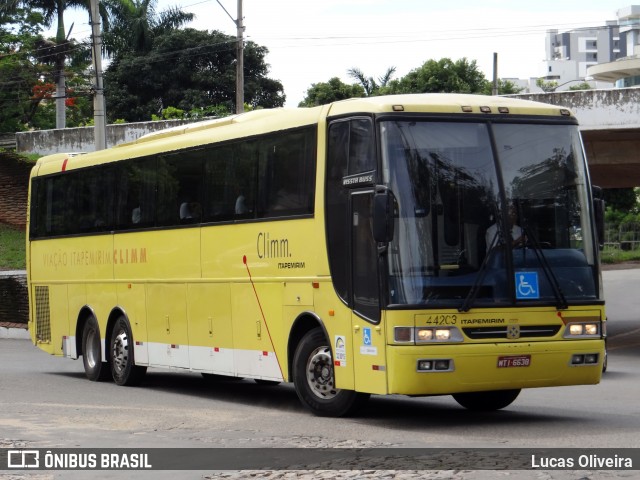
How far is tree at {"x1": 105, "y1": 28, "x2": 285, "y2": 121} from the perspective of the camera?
72375 millimetres

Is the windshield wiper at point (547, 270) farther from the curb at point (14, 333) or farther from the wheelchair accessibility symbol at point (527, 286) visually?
the curb at point (14, 333)

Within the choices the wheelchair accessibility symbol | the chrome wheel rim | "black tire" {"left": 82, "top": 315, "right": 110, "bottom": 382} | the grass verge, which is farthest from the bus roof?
the grass verge

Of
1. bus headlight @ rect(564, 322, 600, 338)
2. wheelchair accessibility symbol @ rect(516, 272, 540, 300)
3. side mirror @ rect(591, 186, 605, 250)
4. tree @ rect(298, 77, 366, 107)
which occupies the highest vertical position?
tree @ rect(298, 77, 366, 107)

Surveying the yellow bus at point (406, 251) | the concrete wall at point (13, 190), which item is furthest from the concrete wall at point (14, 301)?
the yellow bus at point (406, 251)

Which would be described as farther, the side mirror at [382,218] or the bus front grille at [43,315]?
the bus front grille at [43,315]

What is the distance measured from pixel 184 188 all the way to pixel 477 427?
6.25 m

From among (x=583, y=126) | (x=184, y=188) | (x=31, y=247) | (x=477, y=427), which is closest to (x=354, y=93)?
(x=583, y=126)

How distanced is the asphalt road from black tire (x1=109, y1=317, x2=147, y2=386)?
0.28 meters

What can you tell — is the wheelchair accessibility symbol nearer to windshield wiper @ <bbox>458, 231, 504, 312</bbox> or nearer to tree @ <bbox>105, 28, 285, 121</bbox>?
windshield wiper @ <bbox>458, 231, 504, 312</bbox>

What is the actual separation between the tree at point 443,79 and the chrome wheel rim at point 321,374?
58.9m

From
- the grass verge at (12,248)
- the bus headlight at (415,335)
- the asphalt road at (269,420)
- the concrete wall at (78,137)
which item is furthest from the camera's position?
the grass verge at (12,248)

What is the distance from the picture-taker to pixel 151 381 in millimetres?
20656

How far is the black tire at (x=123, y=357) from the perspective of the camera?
19.4 meters

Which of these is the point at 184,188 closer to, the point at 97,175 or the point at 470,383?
the point at 97,175
